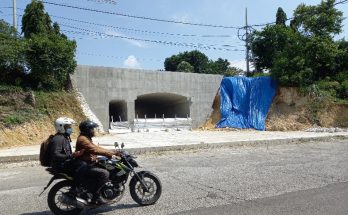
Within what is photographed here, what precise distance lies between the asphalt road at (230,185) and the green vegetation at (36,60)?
28.6ft

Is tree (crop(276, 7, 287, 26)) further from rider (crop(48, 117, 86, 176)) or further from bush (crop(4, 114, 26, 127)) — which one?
rider (crop(48, 117, 86, 176))

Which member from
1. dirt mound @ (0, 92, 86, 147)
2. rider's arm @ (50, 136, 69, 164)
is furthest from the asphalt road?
dirt mound @ (0, 92, 86, 147)

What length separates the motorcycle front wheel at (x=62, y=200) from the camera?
555 cm

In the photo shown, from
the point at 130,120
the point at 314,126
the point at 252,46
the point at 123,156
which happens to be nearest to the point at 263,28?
the point at 252,46

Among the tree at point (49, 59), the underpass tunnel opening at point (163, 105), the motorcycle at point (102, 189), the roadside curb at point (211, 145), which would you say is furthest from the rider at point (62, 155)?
the underpass tunnel opening at point (163, 105)

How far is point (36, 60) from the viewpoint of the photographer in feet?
61.7

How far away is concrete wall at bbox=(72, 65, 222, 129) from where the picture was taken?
20734 mm

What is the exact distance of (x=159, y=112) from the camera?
1213 inches

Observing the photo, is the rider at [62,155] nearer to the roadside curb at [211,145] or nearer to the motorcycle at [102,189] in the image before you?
the motorcycle at [102,189]

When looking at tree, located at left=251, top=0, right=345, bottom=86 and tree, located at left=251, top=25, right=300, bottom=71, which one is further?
tree, located at left=251, top=25, right=300, bottom=71

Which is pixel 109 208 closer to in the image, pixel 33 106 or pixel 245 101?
pixel 33 106

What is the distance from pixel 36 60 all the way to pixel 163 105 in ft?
40.7

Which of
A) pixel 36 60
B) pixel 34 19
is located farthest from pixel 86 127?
pixel 34 19

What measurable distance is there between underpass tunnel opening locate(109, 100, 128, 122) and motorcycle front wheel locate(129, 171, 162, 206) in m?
16.2
